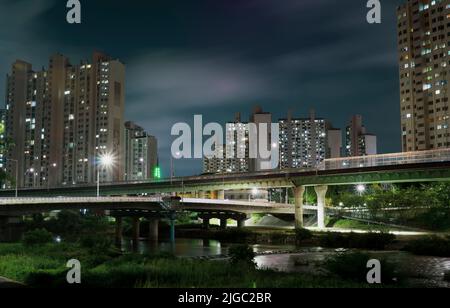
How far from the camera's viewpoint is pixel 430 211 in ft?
308

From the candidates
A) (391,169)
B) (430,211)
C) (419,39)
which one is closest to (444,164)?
(391,169)

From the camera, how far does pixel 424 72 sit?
17800cm

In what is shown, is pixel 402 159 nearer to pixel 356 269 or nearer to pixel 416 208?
pixel 416 208

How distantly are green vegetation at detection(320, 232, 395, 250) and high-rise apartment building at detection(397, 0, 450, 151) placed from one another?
10559 centimetres

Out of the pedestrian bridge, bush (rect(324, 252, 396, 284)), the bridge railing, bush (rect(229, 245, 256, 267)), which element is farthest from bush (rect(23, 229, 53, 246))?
the bridge railing

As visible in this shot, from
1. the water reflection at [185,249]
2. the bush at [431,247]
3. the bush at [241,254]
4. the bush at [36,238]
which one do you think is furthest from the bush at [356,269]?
the bush at [36,238]

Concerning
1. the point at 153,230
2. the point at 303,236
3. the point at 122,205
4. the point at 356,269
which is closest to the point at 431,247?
the point at 303,236

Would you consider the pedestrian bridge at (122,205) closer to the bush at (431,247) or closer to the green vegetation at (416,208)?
the green vegetation at (416,208)

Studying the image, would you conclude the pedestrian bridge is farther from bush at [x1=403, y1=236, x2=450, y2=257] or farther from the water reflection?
bush at [x1=403, y1=236, x2=450, y2=257]

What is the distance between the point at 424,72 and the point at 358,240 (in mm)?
123429

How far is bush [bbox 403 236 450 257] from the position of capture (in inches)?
2392

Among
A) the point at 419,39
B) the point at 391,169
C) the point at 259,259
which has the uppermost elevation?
the point at 419,39
